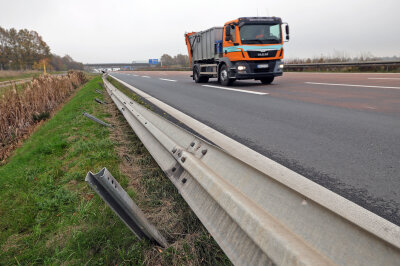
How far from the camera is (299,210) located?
1.00 meters

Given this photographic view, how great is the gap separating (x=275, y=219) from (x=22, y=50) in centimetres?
11749

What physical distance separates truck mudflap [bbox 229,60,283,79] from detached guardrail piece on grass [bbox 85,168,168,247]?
1065cm

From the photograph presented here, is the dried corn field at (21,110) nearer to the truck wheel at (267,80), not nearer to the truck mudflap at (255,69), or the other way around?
the truck mudflap at (255,69)

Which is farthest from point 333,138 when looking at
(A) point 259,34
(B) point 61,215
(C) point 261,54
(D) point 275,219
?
(A) point 259,34

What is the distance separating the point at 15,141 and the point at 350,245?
8577mm

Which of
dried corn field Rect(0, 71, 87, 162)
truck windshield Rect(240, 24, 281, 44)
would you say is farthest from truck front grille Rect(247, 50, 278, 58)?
dried corn field Rect(0, 71, 87, 162)

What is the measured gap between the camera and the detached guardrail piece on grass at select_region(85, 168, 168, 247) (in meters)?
1.23

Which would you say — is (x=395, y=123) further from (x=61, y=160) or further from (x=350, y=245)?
(x=61, y=160)

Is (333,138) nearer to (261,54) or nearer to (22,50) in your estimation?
(261,54)

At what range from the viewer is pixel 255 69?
38.4 ft

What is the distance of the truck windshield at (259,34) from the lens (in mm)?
11625

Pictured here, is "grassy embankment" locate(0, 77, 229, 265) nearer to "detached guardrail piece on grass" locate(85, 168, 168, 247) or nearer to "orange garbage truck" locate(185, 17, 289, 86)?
"detached guardrail piece on grass" locate(85, 168, 168, 247)

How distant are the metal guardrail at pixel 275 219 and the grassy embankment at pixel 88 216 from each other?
310 mm

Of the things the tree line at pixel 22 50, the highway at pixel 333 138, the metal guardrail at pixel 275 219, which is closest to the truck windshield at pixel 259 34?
the highway at pixel 333 138
